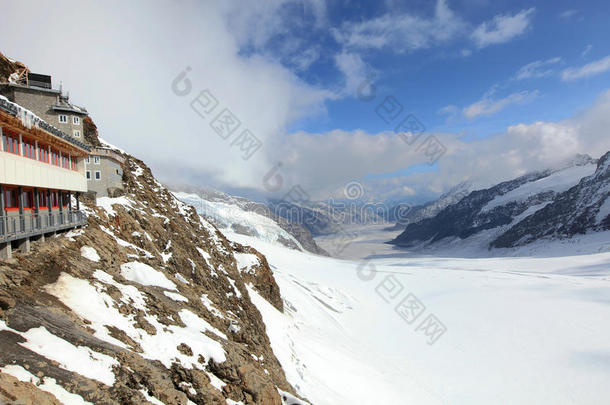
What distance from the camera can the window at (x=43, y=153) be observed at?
17309 mm

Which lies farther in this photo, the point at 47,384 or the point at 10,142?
the point at 10,142

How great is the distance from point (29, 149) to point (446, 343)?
175ft

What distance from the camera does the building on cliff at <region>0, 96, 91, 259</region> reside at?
538 inches

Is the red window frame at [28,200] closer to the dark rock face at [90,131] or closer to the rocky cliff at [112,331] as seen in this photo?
the rocky cliff at [112,331]

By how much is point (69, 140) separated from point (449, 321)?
203 ft

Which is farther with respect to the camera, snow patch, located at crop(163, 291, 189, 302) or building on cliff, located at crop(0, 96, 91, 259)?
snow patch, located at crop(163, 291, 189, 302)

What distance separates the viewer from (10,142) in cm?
1459

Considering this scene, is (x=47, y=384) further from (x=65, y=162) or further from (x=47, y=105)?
(x=47, y=105)

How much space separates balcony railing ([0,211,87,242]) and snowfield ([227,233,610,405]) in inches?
695

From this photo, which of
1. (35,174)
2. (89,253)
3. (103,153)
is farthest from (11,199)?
(103,153)

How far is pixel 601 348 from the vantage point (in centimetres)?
4222

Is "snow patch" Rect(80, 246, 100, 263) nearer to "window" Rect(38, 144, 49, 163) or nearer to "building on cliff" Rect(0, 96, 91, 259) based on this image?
"building on cliff" Rect(0, 96, 91, 259)

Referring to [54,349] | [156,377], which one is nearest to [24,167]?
[54,349]

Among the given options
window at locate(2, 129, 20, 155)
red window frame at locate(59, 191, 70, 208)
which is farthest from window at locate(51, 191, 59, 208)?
window at locate(2, 129, 20, 155)
